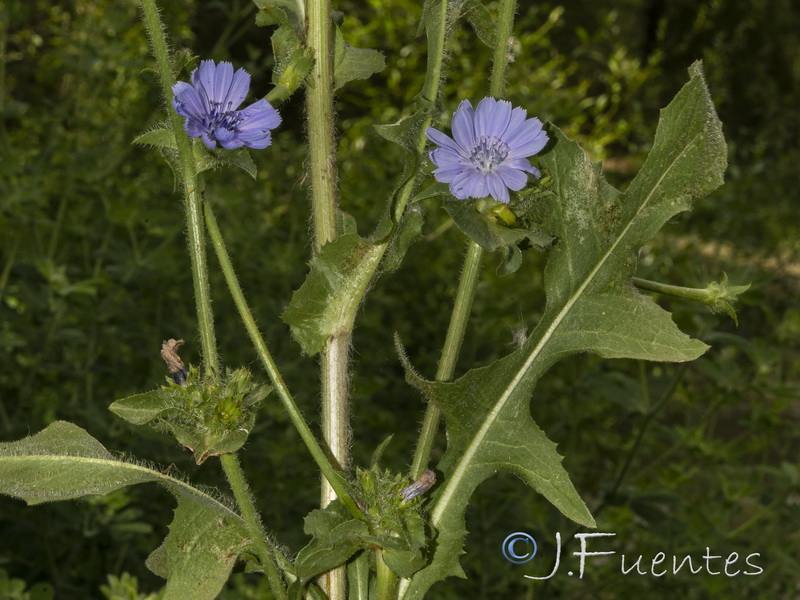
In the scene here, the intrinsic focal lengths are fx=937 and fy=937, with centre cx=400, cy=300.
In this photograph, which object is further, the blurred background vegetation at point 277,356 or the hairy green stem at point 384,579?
the blurred background vegetation at point 277,356

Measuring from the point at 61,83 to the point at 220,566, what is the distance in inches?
132

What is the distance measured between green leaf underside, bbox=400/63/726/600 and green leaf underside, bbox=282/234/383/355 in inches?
3.4

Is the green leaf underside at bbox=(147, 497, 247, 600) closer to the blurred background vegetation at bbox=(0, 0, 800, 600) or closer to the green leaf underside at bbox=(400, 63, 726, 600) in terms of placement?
the green leaf underside at bbox=(400, 63, 726, 600)

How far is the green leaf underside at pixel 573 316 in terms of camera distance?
0.72 metres

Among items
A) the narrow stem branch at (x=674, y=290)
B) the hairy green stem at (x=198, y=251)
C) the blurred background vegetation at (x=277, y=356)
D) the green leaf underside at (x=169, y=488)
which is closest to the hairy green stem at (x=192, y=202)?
the hairy green stem at (x=198, y=251)

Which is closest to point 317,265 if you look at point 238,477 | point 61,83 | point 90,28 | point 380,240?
point 380,240

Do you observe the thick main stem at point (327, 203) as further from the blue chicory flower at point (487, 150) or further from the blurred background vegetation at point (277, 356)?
the blurred background vegetation at point (277, 356)

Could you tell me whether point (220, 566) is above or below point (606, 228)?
below

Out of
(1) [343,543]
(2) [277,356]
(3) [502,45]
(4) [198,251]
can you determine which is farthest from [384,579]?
(2) [277,356]

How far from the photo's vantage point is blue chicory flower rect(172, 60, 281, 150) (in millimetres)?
633

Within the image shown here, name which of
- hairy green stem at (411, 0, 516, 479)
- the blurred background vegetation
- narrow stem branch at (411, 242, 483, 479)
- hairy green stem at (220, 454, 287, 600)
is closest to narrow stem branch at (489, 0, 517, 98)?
hairy green stem at (411, 0, 516, 479)

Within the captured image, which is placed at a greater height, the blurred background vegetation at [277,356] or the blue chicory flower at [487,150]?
the blue chicory flower at [487,150]

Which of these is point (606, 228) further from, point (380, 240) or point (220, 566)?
point (220, 566)

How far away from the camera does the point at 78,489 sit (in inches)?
26.3
